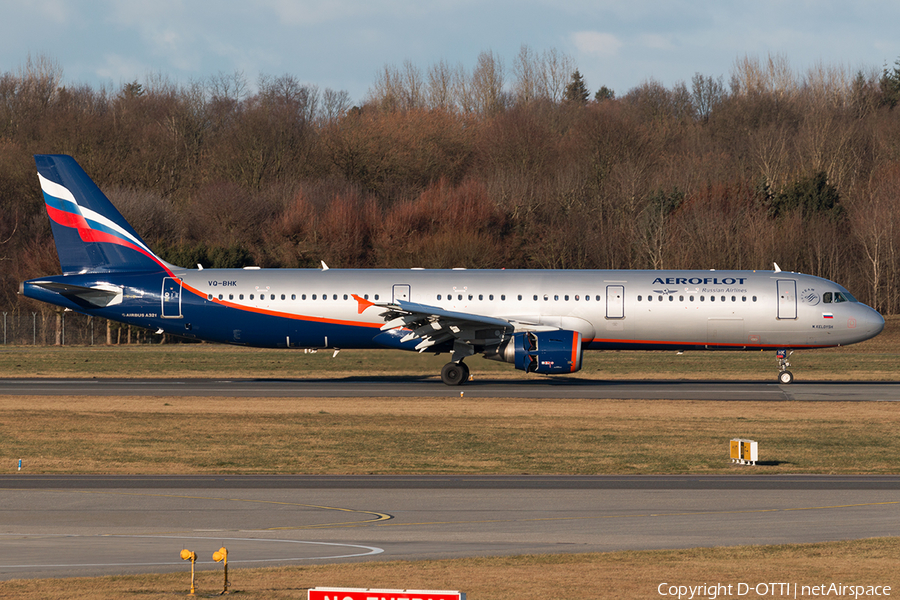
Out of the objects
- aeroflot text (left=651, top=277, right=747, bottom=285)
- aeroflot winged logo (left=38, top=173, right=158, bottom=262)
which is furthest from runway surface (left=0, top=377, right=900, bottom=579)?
aeroflot winged logo (left=38, top=173, right=158, bottom=262)

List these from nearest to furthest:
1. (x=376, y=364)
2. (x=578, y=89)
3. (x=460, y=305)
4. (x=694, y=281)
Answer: (x=460, y=305) → (x=694, y=281) → (x=376, y=364) → (x=578, y=89)

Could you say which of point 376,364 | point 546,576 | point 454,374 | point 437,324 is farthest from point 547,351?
point 546,576

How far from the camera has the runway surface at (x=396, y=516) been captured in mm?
12680

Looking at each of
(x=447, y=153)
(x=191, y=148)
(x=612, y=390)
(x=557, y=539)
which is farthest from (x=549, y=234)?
(x=557, y=539)

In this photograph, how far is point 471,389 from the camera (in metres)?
36.0

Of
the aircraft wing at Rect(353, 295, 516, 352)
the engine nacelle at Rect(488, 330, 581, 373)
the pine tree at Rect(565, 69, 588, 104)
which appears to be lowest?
the engine nacelle at Rect(488, 330, 581, 373)

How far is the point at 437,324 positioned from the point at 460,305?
176 cm

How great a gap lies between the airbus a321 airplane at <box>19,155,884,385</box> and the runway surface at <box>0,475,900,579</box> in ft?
58.9

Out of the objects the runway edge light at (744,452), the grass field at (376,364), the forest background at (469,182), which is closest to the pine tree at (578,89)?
the forest background at (469,182)

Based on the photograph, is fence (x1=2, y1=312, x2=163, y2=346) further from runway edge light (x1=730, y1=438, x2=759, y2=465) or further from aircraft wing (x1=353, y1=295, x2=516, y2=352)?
runway edge light (x1=730, y1=438, x2=759, y2=465)

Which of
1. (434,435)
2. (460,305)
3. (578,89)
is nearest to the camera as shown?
(434,435)

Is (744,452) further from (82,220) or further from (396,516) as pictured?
(82,220)

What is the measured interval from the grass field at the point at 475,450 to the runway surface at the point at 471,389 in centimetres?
165

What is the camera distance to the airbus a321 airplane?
121 ft
